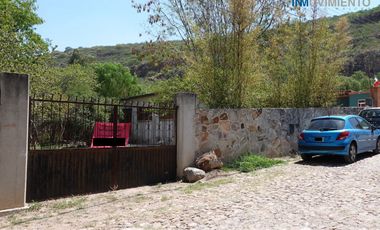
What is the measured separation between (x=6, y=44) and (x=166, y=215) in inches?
500

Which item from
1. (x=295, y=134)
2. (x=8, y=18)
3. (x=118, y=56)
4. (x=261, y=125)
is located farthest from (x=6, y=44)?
(x=118, y=56)

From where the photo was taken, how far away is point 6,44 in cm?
1541

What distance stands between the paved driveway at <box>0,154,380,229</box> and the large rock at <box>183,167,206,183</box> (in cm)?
39

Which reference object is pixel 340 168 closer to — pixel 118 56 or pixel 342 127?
pixel 342 127

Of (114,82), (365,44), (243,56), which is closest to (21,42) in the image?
(243,56)

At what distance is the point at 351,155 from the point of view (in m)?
11.6

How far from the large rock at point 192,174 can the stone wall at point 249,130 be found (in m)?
0.94

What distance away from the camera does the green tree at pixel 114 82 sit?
36562 millimetres

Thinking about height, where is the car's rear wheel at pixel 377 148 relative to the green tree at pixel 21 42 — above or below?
below

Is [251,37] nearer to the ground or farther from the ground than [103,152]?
farther from the ground

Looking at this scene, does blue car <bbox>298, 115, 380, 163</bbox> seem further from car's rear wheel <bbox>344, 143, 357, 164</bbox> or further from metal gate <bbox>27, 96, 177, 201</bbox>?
metal gate <bbox>27, 96, 177, 201</bbox>

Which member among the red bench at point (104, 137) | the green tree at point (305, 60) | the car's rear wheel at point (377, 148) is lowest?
the car's rear wheel at point (377, 148)

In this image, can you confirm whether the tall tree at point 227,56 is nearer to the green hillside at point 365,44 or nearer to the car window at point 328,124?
the car window at point 328,124

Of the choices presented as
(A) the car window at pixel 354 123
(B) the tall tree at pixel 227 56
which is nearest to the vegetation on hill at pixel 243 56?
(B) the tall tree at pixel 227 56
